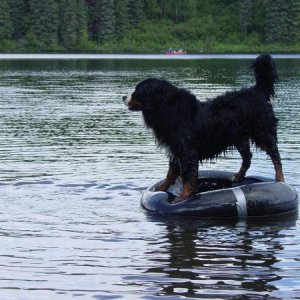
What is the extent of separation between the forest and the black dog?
116 meters

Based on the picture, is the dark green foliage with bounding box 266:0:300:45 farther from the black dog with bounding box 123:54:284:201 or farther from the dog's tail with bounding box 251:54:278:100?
Answer: the black dog with bounding box 123:54:284:201

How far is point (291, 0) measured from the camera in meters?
136

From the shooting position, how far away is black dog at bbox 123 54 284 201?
44.5 feet

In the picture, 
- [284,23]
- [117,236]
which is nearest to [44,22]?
[284,23]

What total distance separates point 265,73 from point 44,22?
410 feet

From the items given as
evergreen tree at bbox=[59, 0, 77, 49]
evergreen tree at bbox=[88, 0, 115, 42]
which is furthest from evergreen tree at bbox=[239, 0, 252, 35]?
evergreen tree at bbox=[59, 0, 77, 49]

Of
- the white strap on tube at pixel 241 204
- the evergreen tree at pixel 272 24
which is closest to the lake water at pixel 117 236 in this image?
the white strap on tube at pixel 241 204

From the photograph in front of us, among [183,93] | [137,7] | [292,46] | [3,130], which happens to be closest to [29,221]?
[183,93]

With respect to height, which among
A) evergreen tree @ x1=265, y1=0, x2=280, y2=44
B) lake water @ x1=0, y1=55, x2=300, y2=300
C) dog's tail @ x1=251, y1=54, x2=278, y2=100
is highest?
evergreen tree @ x1=265, y1=0, x2=280, y2=44

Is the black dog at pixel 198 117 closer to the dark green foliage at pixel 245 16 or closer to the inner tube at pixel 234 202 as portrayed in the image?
the inner tube at pixel 234 202

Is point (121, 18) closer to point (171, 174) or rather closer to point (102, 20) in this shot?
point (102, 20)

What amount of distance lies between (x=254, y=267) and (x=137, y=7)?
13905 cm

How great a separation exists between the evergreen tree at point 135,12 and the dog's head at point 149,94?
134209 mm

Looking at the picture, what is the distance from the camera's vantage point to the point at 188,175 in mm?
13523
